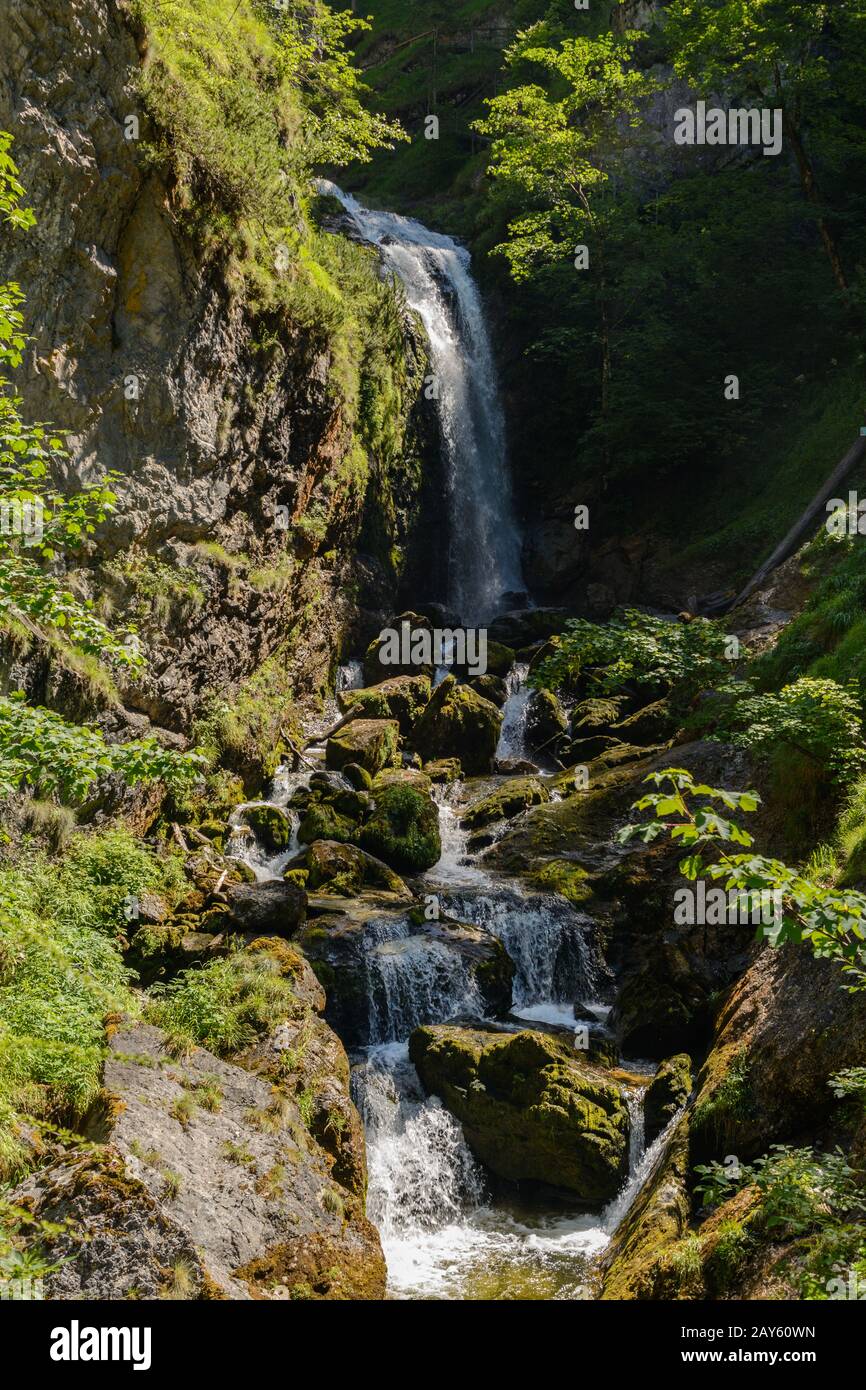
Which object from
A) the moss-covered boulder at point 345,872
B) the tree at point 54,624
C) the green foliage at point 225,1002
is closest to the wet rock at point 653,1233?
the green foliage at point 225,1002

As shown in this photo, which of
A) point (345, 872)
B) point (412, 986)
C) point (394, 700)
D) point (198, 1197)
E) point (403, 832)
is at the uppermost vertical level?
point (394, 700)

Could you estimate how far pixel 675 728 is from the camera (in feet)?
55.5

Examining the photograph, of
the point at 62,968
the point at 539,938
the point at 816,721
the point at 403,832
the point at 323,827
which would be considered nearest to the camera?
the point at 62,968

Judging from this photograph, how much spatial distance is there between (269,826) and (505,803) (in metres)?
4.16

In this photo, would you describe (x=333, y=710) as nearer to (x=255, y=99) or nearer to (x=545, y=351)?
(x=255, y=99)

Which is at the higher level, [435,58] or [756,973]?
[435,58]

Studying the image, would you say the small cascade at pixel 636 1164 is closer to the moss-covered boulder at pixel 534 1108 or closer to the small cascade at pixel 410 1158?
the moss-covered boulder at pixel 534 1108

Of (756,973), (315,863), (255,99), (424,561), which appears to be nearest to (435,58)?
(424,561)

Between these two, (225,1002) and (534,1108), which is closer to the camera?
(225,1002)

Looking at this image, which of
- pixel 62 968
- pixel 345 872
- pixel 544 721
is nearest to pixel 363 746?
pixel 345 872

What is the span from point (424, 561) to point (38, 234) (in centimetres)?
1555

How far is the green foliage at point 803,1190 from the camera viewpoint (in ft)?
16.4

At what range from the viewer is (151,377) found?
40.4 ft

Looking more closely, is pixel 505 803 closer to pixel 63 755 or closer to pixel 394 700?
pixel 394 700
